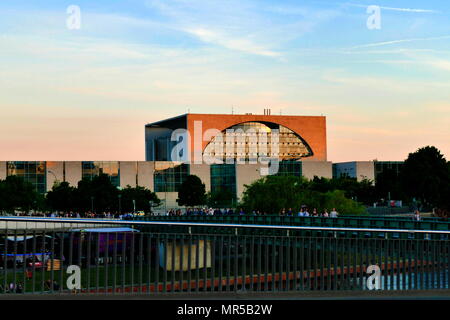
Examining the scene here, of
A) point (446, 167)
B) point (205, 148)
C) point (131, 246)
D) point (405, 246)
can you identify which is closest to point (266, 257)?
point (131, 246)

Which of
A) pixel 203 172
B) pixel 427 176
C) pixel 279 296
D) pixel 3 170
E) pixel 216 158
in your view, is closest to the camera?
pixel 279 296

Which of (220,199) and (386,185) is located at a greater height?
(386,185)

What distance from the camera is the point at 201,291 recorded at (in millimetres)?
11203

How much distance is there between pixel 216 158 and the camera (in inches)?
6550

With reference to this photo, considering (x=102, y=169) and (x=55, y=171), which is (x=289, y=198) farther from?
(x=55, y=171)

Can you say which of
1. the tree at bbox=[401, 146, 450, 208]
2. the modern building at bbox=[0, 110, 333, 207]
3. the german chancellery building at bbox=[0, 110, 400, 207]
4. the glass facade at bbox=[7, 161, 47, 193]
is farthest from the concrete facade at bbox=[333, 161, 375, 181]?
the glass facade at bbox=[7, 161, 47, 193]

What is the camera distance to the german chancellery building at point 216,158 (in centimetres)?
12156

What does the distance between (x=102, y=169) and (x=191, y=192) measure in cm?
1738

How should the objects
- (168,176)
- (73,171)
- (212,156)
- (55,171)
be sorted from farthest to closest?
(212,156)
(168,176)
(73,171)
(55,171)

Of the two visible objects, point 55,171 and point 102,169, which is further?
point 102,169

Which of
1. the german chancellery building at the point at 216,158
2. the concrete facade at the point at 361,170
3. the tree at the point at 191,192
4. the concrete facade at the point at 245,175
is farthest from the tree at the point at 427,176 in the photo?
the concrete facade at the point at 361,170

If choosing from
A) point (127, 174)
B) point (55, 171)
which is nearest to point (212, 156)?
point (127, 174)

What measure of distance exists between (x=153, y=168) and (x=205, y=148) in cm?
3953

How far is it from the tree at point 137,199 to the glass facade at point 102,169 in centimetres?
1377
